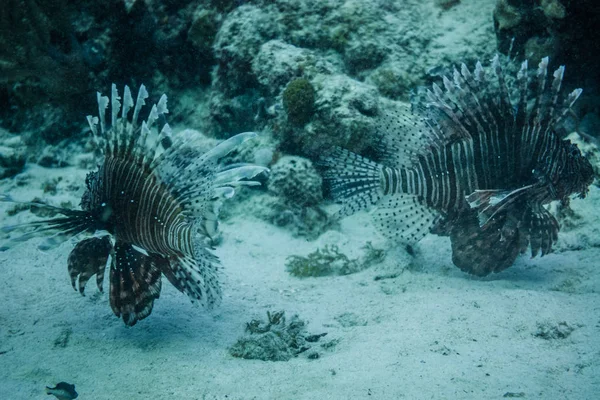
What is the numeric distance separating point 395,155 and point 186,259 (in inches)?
94.8

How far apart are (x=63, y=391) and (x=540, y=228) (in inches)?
157

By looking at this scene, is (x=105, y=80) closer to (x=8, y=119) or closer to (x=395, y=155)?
(x=8, y=119)

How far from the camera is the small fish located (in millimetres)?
2184

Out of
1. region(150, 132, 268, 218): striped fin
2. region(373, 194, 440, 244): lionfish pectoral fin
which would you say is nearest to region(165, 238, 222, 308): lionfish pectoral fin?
region(150, 132, 268, 218): striped fin

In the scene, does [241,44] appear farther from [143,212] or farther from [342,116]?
[143,212]

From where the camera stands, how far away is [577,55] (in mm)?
5734

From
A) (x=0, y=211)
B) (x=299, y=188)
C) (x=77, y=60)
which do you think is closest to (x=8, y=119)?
(x=77, y=60)

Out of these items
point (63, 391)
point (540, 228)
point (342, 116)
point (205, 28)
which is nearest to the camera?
point (63, 391)

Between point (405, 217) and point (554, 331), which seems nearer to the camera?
point (554, 331)

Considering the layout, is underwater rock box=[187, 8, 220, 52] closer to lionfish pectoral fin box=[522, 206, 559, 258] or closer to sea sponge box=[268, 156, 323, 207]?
sea sponge box=[268, 156, 323, 207]

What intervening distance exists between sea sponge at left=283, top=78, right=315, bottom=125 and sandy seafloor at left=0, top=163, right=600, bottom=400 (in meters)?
2.20

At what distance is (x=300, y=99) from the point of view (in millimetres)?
5309

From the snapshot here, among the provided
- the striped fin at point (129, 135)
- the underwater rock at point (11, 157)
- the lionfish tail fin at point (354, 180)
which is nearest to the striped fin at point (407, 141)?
the lionfish tail fin at point (354, 180)

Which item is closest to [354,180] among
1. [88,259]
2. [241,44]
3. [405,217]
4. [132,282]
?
[405,217]
